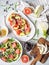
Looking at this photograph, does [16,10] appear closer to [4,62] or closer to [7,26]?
[7,26]

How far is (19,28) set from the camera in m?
1.65

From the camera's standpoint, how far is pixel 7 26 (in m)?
1.66

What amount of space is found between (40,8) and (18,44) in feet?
0.76

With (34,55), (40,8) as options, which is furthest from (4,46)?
(40,8)

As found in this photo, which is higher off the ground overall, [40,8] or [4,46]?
[40,8]

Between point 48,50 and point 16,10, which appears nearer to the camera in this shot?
point 48,50

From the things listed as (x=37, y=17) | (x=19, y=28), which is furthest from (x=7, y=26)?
(x=37, y=17)

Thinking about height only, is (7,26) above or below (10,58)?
above

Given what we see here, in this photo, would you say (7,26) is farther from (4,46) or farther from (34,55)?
(34,55)

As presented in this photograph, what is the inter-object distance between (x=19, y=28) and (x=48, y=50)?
0.19 metres

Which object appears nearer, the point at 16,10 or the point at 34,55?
the point at 34,55

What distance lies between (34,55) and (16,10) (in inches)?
10.8

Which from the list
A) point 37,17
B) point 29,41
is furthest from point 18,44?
point 37,17

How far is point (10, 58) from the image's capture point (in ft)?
5.23
